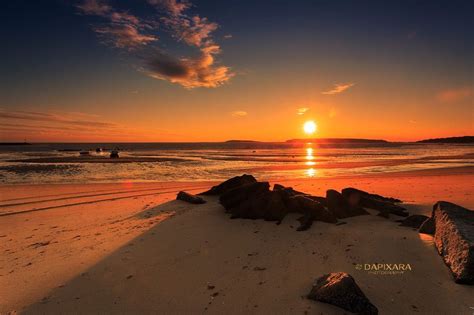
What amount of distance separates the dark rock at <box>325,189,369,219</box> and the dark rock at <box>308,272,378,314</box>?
13.5 feet

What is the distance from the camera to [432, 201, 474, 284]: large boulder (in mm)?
4379

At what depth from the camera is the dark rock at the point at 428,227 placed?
6403mm

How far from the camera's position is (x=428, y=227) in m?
6.50

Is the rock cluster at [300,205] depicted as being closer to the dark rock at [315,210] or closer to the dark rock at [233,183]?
the dark rock at [315,210]

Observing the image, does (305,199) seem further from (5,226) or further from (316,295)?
(5,226)

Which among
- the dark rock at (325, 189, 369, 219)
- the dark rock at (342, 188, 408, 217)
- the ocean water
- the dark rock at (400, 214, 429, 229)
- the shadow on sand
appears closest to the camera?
the shadow on sand

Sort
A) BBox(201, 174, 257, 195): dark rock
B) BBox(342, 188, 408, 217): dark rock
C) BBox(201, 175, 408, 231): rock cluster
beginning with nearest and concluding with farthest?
BBox(201, 175, 408, 231): rock cluster < BBox(342, 188, 408, 217): dark rock < BBox(201, 174, 257, 195): dark rock

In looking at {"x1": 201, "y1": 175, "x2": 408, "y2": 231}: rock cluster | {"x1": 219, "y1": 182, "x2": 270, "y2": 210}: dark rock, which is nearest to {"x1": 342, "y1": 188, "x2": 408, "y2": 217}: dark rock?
{"x1": 201, "y1": 175, "x2": 408, "y2": 231}: rock cluster

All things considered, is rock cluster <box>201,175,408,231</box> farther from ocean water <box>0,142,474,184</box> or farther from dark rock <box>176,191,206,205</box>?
ocean water <box>0,142,474,184</box>

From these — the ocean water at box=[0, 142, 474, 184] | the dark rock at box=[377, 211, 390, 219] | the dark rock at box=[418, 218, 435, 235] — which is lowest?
the ocean water at box=[0, 142, 474, 184]

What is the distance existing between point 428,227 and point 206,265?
17.2 ft

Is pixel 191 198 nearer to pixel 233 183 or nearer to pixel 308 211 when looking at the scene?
pixel 233 183

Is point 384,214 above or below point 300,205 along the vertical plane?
below

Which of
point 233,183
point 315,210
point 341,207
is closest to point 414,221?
point 341,207
